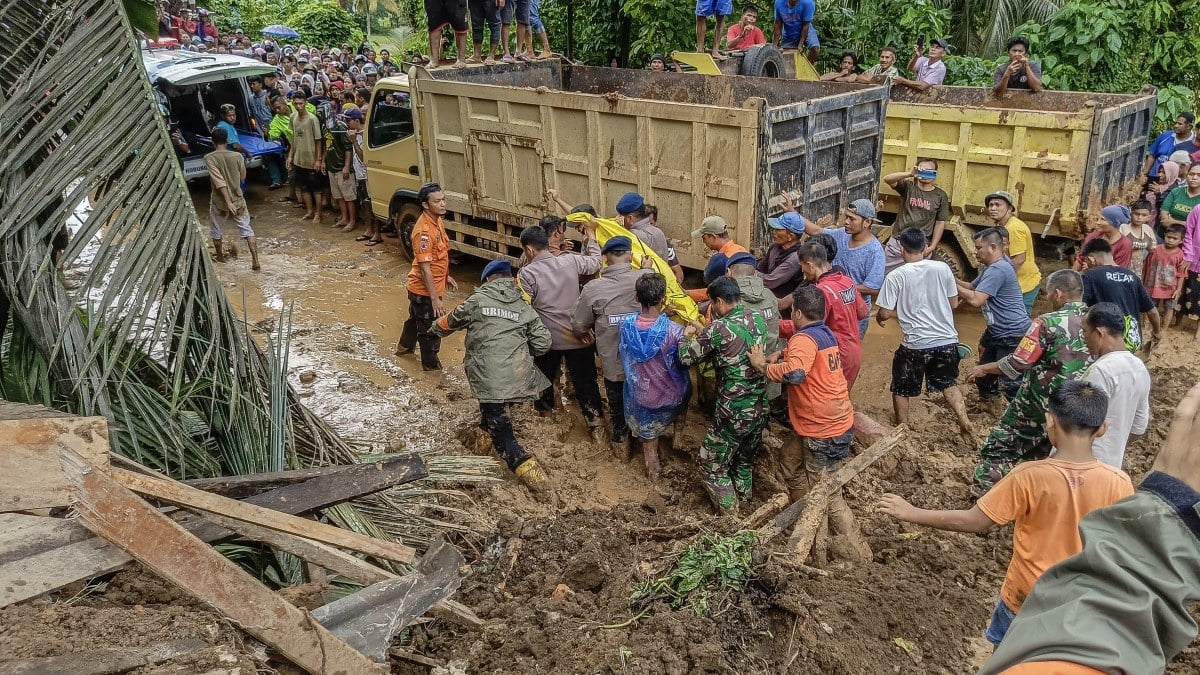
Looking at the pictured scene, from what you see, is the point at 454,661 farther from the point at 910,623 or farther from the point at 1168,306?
the point at 1168,306

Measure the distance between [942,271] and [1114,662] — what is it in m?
4.23

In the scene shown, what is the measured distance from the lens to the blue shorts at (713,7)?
1079cm

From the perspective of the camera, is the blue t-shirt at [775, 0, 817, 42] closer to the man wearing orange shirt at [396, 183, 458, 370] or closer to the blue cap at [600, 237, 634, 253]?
the man wearing orange shirt at [396, 183, 458, 370]

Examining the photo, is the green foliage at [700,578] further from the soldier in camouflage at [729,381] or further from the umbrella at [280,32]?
the umbrella at [280,32]

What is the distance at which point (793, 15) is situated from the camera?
1058cm

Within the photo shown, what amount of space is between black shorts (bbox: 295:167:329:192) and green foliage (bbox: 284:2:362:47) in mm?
15765

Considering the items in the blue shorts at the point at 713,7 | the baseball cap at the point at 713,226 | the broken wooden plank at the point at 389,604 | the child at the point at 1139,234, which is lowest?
the child at the point at 1139,234

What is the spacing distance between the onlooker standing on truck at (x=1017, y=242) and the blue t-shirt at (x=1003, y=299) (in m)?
0.38

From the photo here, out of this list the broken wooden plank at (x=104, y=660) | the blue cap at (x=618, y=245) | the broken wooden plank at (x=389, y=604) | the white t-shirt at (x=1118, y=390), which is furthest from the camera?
the blue cap at (x=618, y=245)

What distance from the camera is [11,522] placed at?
7.22 ft

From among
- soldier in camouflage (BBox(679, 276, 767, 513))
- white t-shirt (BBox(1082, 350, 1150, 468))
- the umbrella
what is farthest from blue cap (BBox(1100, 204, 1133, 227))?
the umbrella

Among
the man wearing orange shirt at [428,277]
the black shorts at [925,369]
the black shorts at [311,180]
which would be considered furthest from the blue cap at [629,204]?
the black shorts at [311,180]

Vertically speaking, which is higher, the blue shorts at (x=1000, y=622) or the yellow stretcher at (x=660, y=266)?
the yellow stretcher at (x=660, y=266)

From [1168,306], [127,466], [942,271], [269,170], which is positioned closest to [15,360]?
[127,466]
